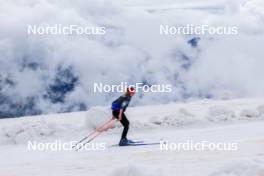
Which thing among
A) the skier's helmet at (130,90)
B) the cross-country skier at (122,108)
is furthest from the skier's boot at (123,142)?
the skier's helmet at (130,90)

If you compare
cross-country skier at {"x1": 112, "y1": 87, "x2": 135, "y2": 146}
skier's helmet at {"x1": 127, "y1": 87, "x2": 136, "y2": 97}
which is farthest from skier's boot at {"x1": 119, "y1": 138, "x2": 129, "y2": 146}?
skier's helmet at {"x1": 127, "y1": 87, "x2": 136, "y2": 97}

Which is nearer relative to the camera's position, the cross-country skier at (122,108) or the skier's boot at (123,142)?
the cross-country skier at (122,108)

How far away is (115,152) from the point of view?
1388 centimetres

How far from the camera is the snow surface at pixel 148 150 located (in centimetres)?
1111

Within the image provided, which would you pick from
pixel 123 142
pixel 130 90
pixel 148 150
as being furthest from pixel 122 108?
pixel 148 150

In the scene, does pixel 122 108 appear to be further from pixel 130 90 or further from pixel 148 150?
pixel 148 150

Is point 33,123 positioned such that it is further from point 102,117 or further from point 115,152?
point 115,152

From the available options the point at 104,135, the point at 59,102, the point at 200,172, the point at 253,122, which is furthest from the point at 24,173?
the point at 59,102

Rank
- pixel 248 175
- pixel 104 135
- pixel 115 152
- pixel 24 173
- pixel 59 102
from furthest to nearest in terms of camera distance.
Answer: pixel 59 102 < pixel 104 135 < pixel 115 152 < pixel 24 173 < pixel 248 175

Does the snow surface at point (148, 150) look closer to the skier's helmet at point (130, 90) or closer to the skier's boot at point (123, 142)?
the skier's boot at point (123, 142)

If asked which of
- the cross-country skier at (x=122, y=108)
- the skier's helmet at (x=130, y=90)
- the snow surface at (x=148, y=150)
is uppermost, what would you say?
the skier's helmet at (x=130, y=90)

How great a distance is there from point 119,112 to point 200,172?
4198mm

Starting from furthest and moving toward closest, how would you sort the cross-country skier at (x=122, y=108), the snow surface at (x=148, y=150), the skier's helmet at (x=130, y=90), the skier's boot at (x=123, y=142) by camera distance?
the skier's boot at (x=123, y=142) < the cross-country skier at (x=122, y=108) < the skier's helmet at (x=130, y=90) < the snow surface at (x=148, y=150)

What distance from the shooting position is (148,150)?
13906mm
